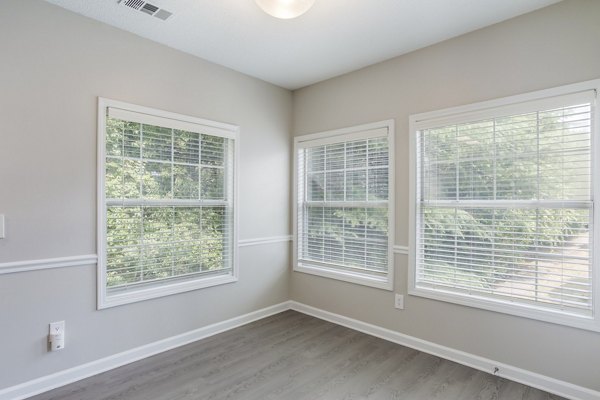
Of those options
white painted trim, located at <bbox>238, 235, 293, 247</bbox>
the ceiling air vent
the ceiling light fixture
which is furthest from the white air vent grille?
white painted trim, located at <bbox>238, 235, 293, 247</bbox>

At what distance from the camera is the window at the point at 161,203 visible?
8.24 ft

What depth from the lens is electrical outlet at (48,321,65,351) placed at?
2.20m

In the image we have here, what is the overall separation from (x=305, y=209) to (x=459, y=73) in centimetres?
209

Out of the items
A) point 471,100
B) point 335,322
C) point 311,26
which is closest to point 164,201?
point 311,26

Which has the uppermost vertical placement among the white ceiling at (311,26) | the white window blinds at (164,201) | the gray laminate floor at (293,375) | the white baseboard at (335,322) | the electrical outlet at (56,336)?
the white ceiling at (311,26)

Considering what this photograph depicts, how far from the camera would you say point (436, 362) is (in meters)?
2.61

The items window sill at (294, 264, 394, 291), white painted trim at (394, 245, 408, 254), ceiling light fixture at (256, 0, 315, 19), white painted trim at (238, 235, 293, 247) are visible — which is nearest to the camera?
ceiling light fixture at (256, 0, 315, 19)

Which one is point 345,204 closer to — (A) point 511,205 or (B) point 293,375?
(A) point 511,205

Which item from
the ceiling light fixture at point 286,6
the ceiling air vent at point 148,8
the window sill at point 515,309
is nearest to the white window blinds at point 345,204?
the window sill at point 515,309

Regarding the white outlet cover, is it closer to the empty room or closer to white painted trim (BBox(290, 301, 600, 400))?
the empty room

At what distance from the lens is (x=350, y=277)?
11.0ft

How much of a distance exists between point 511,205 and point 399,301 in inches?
48.8

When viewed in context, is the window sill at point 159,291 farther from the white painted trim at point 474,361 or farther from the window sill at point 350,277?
the white painted trim at point 474,361

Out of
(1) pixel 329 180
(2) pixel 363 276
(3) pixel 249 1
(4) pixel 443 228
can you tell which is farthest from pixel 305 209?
(3) pixel 249 1
